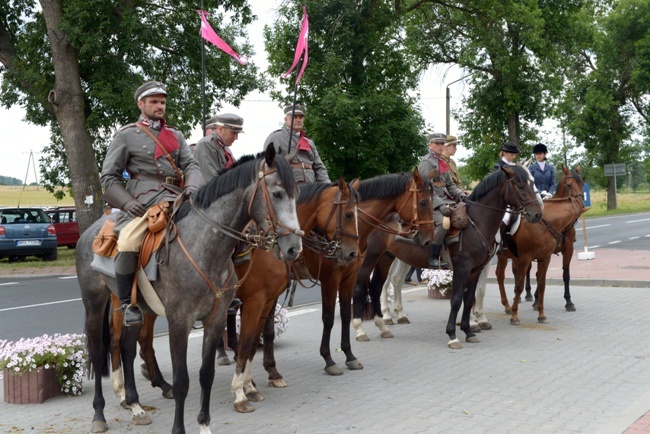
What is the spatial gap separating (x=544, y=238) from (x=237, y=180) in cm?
727

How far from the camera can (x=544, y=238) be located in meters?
12.2

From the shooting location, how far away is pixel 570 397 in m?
7.46

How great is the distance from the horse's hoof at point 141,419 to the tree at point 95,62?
14673mm

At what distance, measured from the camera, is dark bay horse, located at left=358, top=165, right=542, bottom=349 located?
34.7 ft

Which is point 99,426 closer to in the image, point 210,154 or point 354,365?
point 210,154

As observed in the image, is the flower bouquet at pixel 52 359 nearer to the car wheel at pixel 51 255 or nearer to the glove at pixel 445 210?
the glove at pixel 445 210

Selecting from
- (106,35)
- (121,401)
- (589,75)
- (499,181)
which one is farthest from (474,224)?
(589,75)

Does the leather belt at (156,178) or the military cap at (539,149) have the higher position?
the military cap at (539,149)

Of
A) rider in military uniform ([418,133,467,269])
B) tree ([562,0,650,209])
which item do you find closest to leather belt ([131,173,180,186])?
rider in military uniform ([418,133,467,269])

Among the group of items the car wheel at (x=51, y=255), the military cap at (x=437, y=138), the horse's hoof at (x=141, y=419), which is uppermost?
the military cap at (x=437, y=138)

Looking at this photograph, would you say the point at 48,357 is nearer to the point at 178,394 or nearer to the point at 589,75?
the point at 178,394

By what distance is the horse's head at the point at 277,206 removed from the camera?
5.81m

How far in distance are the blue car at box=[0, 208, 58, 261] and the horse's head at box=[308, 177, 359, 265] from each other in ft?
66.7

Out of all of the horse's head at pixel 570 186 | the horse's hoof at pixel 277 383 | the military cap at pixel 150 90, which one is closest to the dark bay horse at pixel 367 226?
the horse's hoof at pixel 277 383
